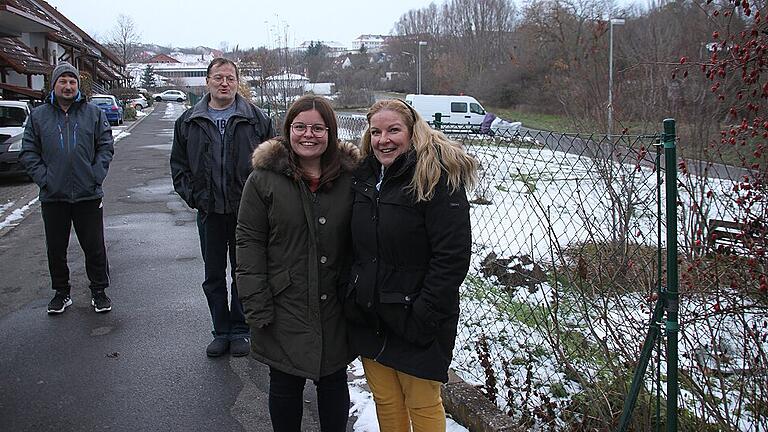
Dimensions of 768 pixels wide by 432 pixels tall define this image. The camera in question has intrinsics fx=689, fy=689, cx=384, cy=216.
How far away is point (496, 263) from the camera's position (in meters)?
5.65

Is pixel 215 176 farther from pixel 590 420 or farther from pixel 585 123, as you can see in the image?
pixel 585 123

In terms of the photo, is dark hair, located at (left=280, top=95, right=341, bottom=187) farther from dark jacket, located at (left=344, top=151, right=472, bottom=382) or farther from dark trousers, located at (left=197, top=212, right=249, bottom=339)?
dark trousers, located at (left=197, top=212, right=249, bottom=339)

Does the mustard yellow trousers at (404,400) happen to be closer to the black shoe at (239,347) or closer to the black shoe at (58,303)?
the black shoe at (239,347)

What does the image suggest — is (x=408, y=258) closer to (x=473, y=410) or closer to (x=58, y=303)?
(x=473, y=410)

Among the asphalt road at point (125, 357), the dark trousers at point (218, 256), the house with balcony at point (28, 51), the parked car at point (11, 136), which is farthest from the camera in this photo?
the house with balcony at point (28, 51)

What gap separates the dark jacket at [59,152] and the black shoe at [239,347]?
5.76 ft

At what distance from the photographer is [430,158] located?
2.79 metres

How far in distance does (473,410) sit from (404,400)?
584 millimetres

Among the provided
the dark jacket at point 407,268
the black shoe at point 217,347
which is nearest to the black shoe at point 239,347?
the black shoe at point 217,347

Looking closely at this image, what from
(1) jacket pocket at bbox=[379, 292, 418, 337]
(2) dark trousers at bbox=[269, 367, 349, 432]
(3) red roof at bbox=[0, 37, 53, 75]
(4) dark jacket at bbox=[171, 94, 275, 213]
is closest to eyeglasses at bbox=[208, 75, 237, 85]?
(4) dark jacket at bbox=[171, 94, 275, 213]

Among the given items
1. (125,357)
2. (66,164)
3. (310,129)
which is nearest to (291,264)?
(310,129)

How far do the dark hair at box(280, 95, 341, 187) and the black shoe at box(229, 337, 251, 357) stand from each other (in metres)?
2.05

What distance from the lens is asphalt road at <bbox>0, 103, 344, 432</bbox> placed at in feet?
12.9

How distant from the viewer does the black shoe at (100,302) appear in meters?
5.68
